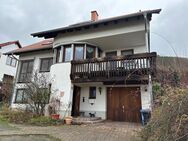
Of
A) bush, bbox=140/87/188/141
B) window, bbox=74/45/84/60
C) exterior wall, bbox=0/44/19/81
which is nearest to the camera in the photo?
bush, bbox=140/87/188/141

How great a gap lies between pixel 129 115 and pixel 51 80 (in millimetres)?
6286

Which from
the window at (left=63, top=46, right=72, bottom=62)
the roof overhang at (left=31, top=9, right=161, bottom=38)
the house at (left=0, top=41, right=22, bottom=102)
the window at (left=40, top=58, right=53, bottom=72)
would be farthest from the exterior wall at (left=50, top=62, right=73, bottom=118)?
the house at (left=0, top=41, right=22, bottom=102)

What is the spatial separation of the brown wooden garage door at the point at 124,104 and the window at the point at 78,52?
132 inches

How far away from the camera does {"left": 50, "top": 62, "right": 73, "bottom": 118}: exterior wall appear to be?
11.2 metres

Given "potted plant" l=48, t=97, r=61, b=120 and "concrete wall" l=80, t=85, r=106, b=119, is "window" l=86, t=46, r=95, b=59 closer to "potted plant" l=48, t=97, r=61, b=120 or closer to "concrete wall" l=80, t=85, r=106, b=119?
"concrete wall" l=80, t=85, r=106, b=119

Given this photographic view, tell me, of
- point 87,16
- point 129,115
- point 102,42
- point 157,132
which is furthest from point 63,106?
point 87,16

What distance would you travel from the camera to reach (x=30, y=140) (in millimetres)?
5543

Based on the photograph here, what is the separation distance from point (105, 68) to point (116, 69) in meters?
0.76

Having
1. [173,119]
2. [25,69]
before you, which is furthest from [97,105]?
[25,69]

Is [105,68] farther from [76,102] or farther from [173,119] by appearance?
[173,119]

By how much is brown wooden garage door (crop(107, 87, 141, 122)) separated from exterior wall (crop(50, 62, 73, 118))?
2990 mm

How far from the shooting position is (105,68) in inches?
424

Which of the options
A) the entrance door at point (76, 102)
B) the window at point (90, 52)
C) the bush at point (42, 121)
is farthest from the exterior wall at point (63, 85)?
the window at point (90, 52)

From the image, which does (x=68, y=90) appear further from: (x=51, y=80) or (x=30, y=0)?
(x=30, y=0)
